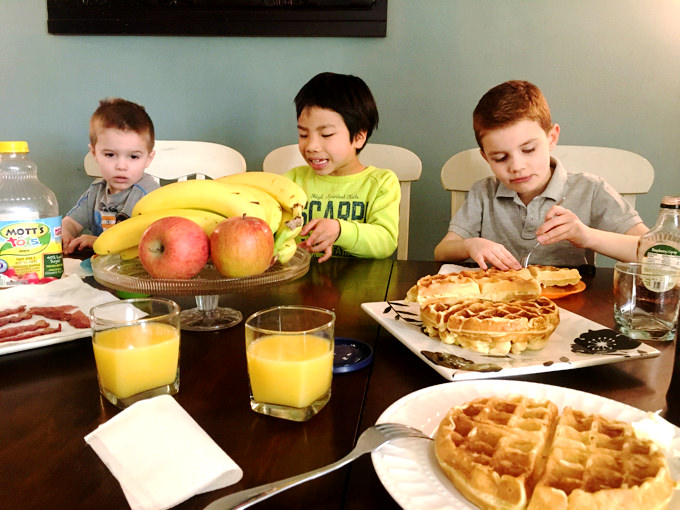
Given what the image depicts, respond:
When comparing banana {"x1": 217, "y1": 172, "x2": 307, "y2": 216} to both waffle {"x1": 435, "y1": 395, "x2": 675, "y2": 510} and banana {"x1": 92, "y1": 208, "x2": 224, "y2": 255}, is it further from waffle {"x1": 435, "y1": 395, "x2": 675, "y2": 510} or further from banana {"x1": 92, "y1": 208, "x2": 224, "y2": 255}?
waffle {"x1": 435, "y1": 395, "x2": 675, "y2": 510}

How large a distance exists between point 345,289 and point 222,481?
679 mm

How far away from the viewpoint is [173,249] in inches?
31.8

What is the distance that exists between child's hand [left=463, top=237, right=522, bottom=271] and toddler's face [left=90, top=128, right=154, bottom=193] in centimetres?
130

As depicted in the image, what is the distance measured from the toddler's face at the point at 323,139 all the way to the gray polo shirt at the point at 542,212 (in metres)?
0.47

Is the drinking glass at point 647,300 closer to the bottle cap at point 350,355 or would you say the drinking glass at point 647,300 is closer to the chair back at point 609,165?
the bottle cap at point 350,355

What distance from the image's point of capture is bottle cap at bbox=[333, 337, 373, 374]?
2.31 feet

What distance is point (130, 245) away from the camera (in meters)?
0.97

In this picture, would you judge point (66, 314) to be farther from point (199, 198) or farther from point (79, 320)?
point (199, 198)

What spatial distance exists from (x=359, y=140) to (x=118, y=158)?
0.90 m

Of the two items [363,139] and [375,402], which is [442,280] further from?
[363,139]

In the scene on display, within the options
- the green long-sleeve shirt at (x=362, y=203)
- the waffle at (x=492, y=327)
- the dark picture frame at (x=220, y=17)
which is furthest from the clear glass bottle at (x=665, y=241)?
the dark picture frame at (x=220, y=17)

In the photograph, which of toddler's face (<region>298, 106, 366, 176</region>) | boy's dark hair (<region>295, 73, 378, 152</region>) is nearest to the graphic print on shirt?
toddler's face (<region>298, 106, 366, 176</region>)

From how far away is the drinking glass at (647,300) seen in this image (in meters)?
0.84

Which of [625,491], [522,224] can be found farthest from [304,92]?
[625,491]
